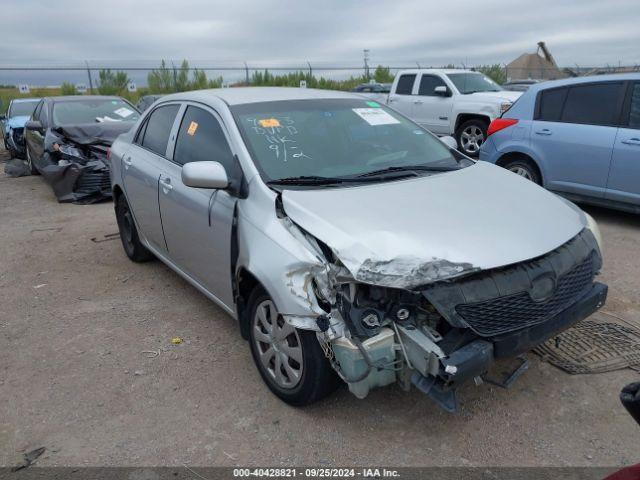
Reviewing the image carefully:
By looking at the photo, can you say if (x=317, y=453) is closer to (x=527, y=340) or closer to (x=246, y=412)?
(x=246, y=412)

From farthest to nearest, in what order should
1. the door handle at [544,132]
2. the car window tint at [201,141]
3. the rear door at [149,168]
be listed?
the door handle at [544,132], the rear door at [149,168], the car window tint at [201,141]

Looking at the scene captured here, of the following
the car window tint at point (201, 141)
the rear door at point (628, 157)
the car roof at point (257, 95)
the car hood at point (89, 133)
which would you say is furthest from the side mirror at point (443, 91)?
the car window tint at point (201, 141)

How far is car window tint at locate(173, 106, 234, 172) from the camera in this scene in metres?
3.66

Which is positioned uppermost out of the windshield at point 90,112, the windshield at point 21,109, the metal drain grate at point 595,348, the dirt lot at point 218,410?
the windshield at point 90,112

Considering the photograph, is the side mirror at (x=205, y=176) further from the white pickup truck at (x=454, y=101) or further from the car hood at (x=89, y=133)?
the white pickup truck at (x=454, y=101)

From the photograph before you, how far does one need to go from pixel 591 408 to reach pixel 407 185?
1.65 m

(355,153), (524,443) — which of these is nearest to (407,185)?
(355,153)

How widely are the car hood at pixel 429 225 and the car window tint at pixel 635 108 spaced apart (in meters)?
3.15

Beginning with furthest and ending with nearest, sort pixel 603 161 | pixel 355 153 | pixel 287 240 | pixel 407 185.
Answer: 1. pixel 603 161
2. pixel 355 153
3. pixel 407 185
4. pixel 287 240

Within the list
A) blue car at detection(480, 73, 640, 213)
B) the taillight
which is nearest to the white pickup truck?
the taillight

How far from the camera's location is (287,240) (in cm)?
285

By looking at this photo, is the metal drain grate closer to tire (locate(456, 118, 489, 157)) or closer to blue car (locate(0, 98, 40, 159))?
tire (locate(456, 118, 489, 157))

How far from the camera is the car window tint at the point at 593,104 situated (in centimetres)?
612

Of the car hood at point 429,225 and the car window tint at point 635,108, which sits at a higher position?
the car window tint at point 635,108
